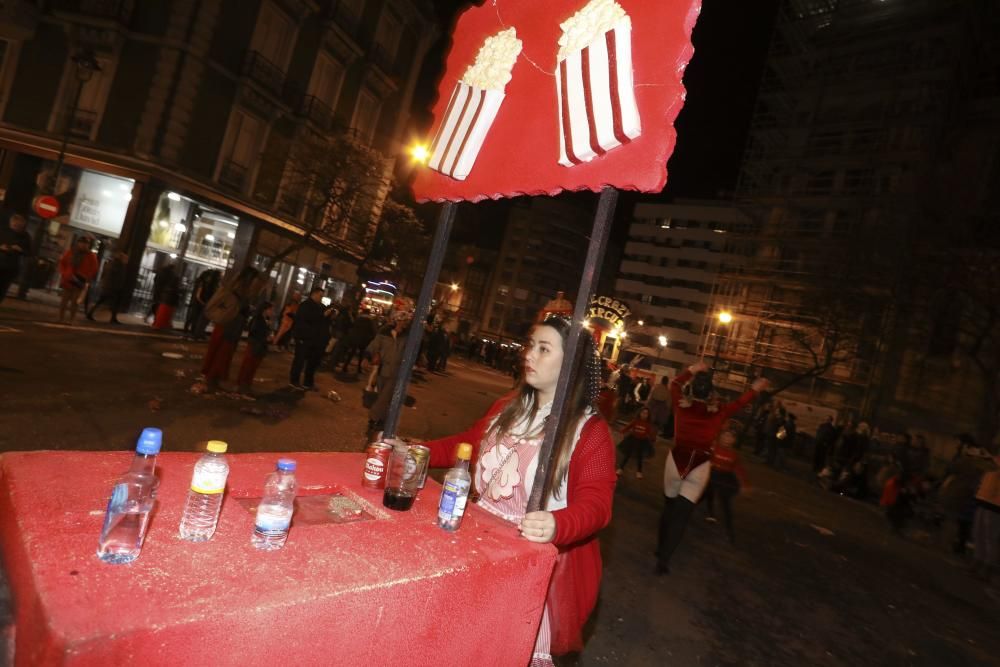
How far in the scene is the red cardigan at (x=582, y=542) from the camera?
229 cm

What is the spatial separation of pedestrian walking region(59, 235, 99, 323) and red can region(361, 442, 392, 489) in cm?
1204

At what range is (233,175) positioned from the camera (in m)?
20.5

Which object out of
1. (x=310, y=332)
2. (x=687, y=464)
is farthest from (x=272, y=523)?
(x=310, y=332)

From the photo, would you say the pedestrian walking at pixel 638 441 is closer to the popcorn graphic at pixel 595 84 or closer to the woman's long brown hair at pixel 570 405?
the woman's long brown hair at pixel 570 405

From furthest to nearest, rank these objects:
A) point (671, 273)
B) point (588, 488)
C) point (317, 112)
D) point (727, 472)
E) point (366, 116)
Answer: point (671, 273) < point (366, 116) < point (317, 112) < point (727, 472) < point (588, 488)

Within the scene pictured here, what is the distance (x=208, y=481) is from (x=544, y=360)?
60.6 inches

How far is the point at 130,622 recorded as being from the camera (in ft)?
3.64

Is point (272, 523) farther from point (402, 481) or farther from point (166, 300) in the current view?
point (166, 300)

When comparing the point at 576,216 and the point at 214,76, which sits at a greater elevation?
the point at 576,216

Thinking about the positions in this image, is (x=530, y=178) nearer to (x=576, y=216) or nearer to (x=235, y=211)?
(x=235, y=211)

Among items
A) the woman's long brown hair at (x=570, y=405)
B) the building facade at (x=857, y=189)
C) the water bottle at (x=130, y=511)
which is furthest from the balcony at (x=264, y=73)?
the building facade at (x=857, y=189)

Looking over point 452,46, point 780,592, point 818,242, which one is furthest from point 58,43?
point 818,242

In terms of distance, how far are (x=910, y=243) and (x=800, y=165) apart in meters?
20.2

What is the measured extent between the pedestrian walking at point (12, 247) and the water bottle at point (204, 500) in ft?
36.7
